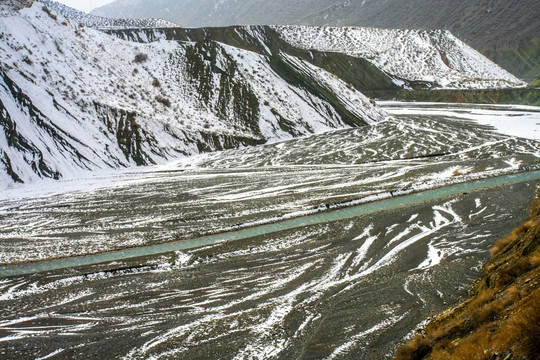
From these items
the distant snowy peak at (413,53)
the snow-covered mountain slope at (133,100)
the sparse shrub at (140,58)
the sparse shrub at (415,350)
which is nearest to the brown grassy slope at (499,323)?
the sparse shrub at (415,350)

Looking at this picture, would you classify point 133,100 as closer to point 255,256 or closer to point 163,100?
point 163,100

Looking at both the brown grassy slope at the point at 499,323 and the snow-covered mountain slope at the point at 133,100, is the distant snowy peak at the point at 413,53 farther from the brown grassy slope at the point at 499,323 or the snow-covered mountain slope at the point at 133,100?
the brown grassy slope at the point at 499,323

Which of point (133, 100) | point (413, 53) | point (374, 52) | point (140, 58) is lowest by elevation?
point (133, 100)

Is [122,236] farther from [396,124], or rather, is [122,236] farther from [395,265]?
[396,124]

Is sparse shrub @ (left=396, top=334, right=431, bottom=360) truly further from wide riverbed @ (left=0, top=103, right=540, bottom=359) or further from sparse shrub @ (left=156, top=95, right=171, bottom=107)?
sparse shrub @ (left=156, top=95, right=171, bottom=107)

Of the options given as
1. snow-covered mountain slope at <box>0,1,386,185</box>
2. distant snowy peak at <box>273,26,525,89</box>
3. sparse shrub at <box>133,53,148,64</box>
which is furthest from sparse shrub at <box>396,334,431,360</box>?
distant snowy peak at <box>273,26,525,89</box>

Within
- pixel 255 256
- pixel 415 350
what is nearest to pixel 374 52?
pixel 255 256
